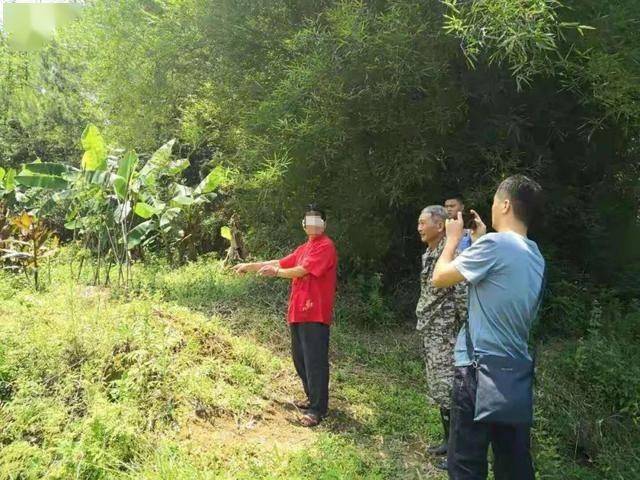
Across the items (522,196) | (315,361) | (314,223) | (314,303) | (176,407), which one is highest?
(522,196)

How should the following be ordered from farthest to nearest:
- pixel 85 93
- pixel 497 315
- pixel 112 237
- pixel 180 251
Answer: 1. pixel 85 93
2. pixel 180 251
3. pixel 112 237
4. pixel 497 315

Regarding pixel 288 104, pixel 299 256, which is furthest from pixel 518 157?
pixel 299 256

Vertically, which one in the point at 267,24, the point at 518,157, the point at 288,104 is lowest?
the point at 518,157

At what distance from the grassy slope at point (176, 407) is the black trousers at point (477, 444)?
1.08m

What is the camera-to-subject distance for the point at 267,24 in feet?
19.1

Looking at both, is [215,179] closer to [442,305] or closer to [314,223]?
[314,223]

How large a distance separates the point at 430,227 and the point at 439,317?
56 centimetres

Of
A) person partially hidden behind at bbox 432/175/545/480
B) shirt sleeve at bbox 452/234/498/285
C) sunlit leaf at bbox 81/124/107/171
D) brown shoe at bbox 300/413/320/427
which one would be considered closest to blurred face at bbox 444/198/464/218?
person partially hidden behind at bbox 432/175/545/480

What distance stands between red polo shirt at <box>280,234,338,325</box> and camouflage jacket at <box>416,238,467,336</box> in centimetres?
78

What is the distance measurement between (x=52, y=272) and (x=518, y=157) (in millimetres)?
6776

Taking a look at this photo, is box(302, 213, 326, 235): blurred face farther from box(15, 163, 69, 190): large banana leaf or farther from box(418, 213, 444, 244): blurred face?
box(15, 163, 69, 190): large banana leaf

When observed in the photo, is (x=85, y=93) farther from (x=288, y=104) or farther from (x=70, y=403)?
(x=70, y=403)

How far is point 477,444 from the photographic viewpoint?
2.15 metres

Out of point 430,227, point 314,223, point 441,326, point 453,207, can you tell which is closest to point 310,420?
point 441,326
